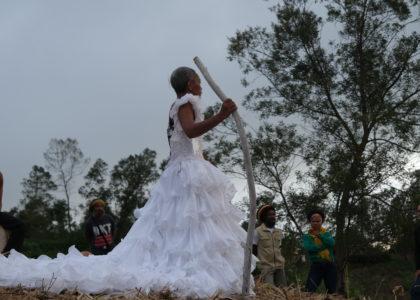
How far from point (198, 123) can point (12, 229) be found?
8.67ft

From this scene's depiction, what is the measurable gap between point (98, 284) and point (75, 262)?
0.36m

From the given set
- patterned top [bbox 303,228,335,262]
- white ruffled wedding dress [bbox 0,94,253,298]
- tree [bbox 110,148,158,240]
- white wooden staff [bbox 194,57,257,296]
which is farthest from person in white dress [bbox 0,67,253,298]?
tree [bbox 110,148,158,240]

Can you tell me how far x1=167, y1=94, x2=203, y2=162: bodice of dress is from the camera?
14.1 ft

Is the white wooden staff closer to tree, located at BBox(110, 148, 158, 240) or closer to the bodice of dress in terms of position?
the bodice of dress

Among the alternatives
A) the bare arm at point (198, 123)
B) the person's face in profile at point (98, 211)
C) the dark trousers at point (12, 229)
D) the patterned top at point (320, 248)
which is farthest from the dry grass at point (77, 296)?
the person's face in profile at point (98, 211)

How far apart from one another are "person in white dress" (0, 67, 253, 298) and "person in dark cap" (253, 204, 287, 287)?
3.39 metres

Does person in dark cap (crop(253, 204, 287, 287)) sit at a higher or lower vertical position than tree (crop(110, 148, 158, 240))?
lower

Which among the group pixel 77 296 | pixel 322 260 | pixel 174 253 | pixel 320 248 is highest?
pixel 320 248

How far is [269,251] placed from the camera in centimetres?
767

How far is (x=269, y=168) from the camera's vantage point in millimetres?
19672

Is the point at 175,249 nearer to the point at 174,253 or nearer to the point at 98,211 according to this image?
the point at 174,253

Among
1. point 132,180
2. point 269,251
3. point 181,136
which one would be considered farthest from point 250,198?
point 132,180

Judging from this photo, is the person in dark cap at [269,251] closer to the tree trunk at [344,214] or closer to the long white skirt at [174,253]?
the long white skirt at [174,253]

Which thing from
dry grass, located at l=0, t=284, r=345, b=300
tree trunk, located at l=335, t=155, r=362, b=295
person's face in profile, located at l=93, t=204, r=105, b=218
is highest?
tree trunk, located at l=335, t=155, r=362, b=295
